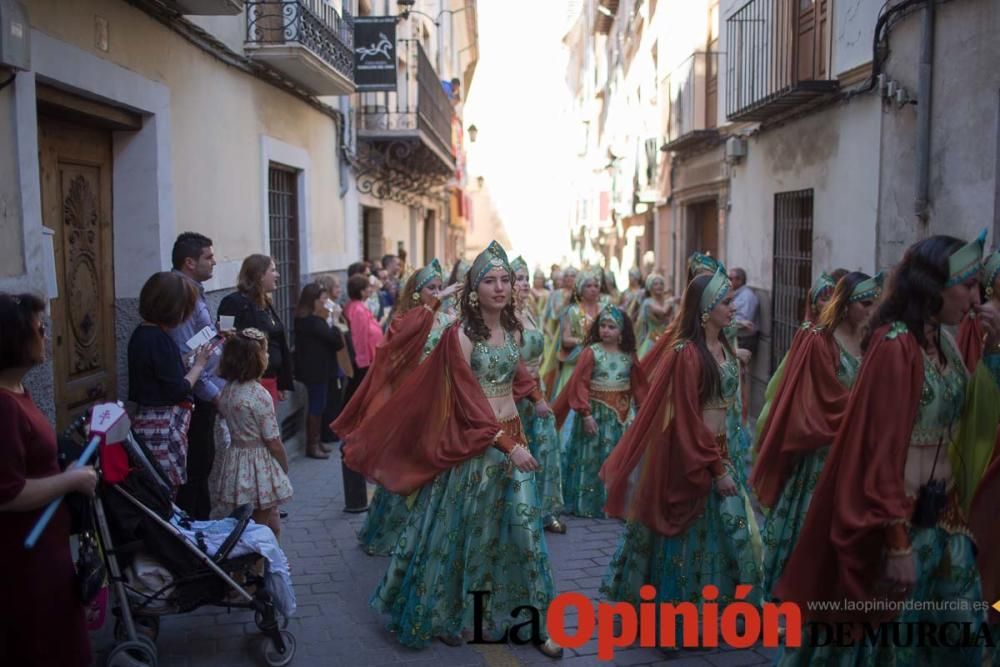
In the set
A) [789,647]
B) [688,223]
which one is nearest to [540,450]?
[789,647]

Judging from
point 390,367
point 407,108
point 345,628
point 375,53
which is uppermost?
point 375,53

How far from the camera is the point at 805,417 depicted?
4793mm

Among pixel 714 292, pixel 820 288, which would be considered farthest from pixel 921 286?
pixel 820 288

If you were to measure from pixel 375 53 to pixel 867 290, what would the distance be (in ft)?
32.0

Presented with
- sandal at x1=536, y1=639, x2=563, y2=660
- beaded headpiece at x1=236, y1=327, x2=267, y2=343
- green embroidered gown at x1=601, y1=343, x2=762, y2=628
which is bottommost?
sandal at x1=536, y1=639, x2=563, y2=660

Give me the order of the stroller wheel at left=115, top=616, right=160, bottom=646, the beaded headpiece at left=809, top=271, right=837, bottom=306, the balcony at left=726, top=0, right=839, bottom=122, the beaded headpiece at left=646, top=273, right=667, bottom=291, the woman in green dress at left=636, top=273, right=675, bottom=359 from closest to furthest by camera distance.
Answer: the stroller wheel at left=115, top=616, right=160, bottom=646 → the beaded headpiece at left=809, top=271, right=837, bottom=306 → the balcony at left=726, top=0, right=839, bottom=122 → the woman in green dress at left=636, top=273, right=675, bottom=359 → the beaded headpiece at left=646, top=273, right=667, bottom=291

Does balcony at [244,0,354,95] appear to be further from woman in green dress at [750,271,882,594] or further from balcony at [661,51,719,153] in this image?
woman in green dress at [750,271,882,594]

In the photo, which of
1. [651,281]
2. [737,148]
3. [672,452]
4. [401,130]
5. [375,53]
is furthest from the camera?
[401,130]

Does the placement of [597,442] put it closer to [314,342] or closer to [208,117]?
[314,342]

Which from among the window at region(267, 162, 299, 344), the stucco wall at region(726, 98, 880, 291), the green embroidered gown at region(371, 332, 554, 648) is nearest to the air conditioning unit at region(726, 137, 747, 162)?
the stucco wall at region(726, 98, 880, 291)

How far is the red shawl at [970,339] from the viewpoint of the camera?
4.96m

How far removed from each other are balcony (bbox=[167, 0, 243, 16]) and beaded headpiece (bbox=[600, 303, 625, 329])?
3.97 m

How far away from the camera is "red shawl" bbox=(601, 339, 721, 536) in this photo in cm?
443

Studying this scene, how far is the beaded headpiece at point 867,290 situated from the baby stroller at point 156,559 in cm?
353
